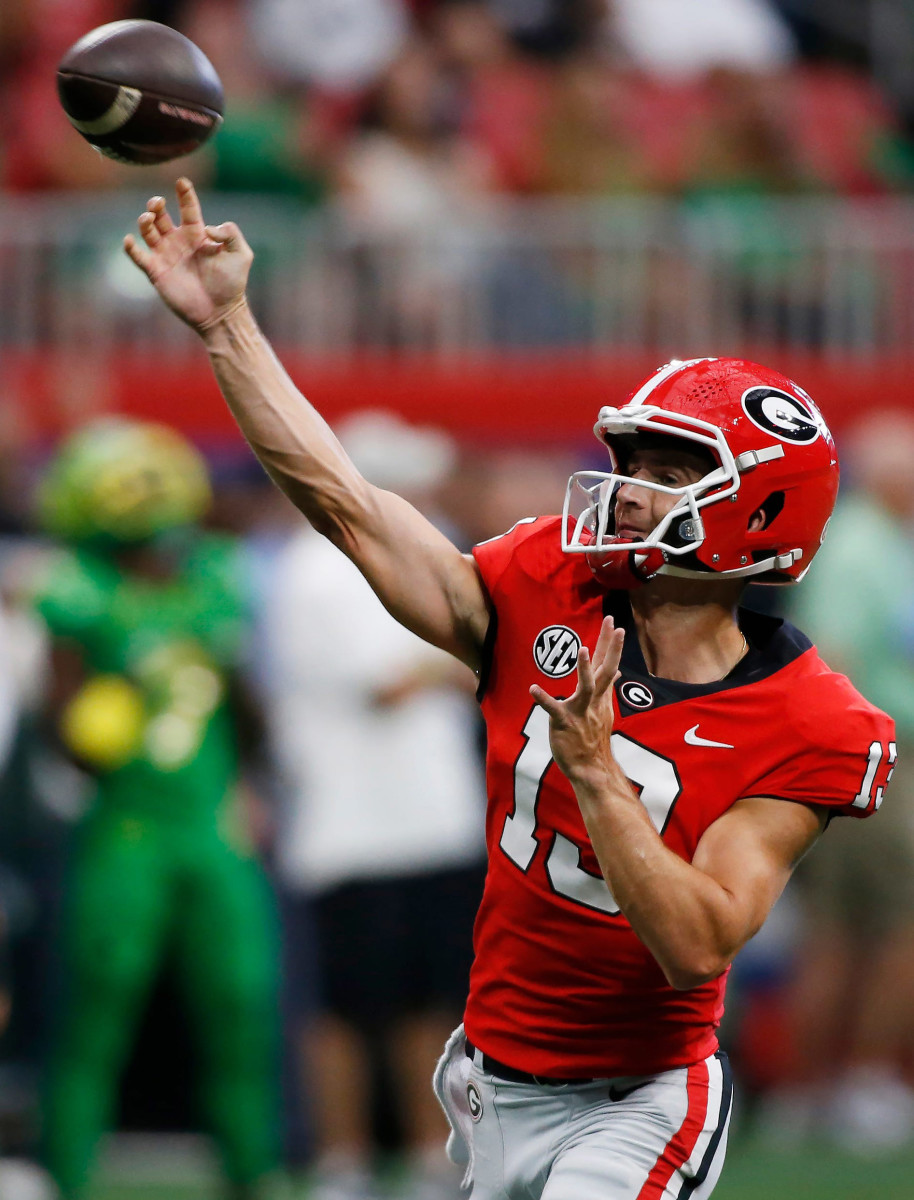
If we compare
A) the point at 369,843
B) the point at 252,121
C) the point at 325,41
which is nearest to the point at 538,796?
the point at 369,843

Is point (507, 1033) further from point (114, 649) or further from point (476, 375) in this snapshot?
point (476, 375)

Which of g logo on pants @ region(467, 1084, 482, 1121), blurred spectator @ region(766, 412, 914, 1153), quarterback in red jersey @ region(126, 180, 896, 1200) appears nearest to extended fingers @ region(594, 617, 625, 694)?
quarterback in red jersey @ region(126, 180, 896, 1200)

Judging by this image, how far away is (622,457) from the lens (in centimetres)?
310

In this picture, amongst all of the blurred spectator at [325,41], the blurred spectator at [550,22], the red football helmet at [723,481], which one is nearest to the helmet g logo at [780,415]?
the red football helmet at [723,481]

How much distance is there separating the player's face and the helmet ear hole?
0.35 feet

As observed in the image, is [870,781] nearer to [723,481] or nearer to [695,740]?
[695,740]

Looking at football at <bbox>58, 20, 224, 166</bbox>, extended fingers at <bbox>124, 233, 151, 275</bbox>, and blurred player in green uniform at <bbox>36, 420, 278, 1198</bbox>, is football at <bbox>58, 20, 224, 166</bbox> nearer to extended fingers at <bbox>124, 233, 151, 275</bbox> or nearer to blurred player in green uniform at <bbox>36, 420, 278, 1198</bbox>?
extended fingers at <bbox>124, 233, 151, 275</bbox>

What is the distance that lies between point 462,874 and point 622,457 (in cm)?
291

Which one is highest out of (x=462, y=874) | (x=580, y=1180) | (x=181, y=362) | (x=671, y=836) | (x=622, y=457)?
(x=622, y=457)

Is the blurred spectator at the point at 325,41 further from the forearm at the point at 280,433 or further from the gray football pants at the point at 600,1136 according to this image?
the gray football pants at the point at 600,1136

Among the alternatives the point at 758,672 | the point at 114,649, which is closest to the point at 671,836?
the point at 758,672

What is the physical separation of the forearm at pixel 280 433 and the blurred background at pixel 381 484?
7.63ft

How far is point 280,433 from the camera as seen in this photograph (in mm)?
2980

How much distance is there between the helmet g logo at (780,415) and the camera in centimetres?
296
